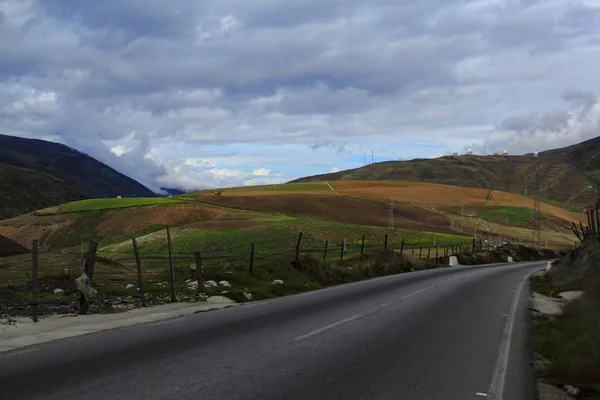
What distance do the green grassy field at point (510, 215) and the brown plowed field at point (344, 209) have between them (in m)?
13.7

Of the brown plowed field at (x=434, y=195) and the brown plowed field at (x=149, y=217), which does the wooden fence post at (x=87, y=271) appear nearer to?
the brown plowed field at (x=149, y=217)

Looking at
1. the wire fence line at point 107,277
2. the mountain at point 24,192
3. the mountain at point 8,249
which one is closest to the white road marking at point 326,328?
the wire fence line at point 107,277

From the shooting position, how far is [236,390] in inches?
306

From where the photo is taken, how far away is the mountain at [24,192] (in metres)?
165

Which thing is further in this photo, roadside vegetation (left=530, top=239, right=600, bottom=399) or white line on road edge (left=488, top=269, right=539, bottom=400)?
roadside vegetation (left=530, top=239, right=600, bottom=399)

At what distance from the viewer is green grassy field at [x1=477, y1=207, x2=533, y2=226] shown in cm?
11444

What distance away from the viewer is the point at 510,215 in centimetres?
11744

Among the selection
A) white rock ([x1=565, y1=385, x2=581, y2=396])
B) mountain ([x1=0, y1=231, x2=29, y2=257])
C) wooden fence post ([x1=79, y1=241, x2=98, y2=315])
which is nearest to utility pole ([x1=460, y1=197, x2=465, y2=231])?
mountain ([x1=0, y1=231, x2=29, y2=257])

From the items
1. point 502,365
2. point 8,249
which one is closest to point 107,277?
point 502,365

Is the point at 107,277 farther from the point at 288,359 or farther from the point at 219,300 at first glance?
the point at 288,359

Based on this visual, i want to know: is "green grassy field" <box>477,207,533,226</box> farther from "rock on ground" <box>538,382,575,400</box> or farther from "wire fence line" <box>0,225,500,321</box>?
"rock on ground" <box>538,382,575,400</box>

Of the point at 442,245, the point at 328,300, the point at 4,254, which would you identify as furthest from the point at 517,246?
the point at 328,300

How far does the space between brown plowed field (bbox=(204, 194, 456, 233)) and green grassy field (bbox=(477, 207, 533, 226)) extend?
541 inches

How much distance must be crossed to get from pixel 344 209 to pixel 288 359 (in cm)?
8661
